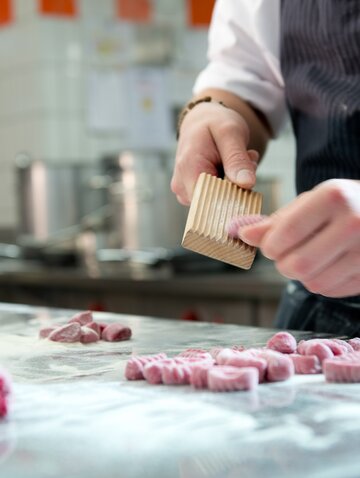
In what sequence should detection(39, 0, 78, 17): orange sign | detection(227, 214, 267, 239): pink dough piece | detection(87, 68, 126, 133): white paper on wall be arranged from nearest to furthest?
detection(227, 214, 267, 239): pink dough piece → detection(39, 0, 78, 17): orange sign → detection(87, 68, 126, 133): white paper on wall

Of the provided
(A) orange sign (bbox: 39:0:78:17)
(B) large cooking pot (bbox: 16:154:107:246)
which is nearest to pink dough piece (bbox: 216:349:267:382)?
(B) large cooking pot (bbox: 16:154:107:246)

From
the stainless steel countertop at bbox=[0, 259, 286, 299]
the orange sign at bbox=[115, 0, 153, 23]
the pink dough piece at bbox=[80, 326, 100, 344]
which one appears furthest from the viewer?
the orange sign at bbox=[115, 0, 153, 23]

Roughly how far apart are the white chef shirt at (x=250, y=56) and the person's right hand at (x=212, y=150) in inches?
6.3

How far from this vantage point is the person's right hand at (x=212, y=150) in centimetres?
130

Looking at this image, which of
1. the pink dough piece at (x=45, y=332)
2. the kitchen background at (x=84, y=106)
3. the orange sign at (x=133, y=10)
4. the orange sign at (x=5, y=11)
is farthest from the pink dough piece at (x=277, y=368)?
the orange sign at (x=133, y=10)

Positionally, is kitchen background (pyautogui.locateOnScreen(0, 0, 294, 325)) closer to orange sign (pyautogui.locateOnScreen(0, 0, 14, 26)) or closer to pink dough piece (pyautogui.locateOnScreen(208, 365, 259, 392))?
orange sign (pyautogui.locateOnScreen(0, 0, 14, 26))

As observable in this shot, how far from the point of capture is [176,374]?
957mm

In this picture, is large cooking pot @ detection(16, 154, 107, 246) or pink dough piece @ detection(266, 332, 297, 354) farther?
A: large cooking pot @ detection(16, 154, 107, 246)

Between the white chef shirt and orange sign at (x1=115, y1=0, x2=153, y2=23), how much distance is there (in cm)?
252

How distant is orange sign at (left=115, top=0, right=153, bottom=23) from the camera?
161 inches

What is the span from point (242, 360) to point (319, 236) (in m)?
0.17

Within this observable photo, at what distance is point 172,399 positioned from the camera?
0.90 metres

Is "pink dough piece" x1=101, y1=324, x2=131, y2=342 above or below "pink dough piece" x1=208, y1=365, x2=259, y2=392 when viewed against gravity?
below

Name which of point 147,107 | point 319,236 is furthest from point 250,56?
point 147,107
